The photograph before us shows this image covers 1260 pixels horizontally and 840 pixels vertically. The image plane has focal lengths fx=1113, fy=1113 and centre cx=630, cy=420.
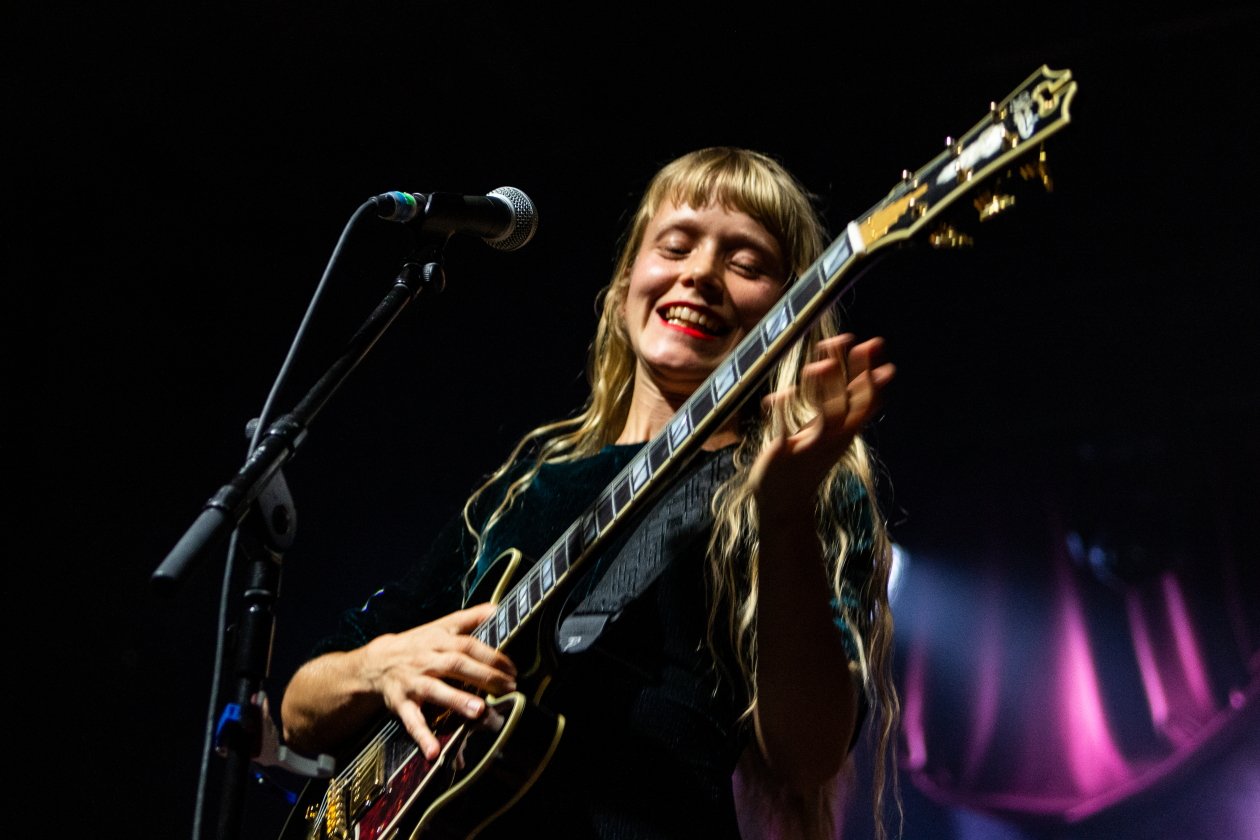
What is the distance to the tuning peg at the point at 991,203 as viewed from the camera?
1290 millimetres

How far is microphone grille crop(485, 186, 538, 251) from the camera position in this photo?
1.84 metres

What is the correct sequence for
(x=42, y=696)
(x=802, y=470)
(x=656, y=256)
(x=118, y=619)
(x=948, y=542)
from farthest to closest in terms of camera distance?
(x=948, y=542)
(x=118, y=619)
(x=42, y=696)
(x=656, y=256)
(x=802, y=470)

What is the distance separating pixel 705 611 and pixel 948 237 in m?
0.67

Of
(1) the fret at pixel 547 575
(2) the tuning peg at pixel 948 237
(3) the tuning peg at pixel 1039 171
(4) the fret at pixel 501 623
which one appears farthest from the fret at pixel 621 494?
(3) the tuning peg at pixel 1039 171

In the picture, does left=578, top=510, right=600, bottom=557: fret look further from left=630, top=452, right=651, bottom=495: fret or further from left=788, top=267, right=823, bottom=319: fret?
left=788, top=267, right=823, bottom=319: fret

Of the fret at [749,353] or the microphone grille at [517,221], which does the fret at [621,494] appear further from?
the microphone grille at [517,221]

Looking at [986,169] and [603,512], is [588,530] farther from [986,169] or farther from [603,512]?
[986,169]

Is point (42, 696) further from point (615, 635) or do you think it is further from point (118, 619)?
point (615, 635)

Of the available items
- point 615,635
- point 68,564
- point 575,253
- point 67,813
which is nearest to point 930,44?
point 575,253

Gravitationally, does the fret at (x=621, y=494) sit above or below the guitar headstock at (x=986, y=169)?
below

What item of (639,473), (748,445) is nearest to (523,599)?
(639,473)

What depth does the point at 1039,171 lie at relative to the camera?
4.17 ft

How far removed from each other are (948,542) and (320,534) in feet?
9.22

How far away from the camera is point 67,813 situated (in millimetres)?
4023
